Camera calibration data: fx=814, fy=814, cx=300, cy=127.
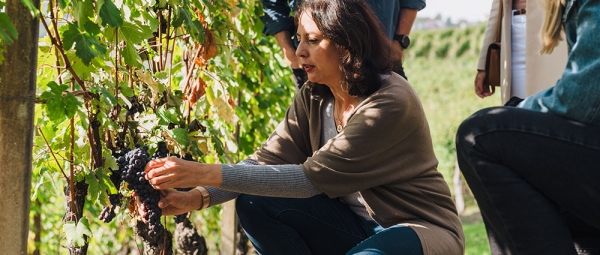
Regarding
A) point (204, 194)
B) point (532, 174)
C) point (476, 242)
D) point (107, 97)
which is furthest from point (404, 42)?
point (476, 242)

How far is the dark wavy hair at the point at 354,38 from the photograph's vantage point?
8.90 feet

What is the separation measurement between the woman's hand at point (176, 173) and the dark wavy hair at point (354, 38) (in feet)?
1.94

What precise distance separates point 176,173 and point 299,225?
0.67 metres

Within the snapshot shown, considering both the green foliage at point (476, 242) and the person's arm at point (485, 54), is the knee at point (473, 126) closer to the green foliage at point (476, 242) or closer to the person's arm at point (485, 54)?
the person's arm at point (485, 54)

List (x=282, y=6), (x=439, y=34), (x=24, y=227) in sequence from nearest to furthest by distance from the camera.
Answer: (x=24, y=227) < (x=282, y=6) < (x=439, y=34)

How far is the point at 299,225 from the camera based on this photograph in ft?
9.53

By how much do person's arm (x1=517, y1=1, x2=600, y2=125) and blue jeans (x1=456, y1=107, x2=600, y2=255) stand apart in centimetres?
3

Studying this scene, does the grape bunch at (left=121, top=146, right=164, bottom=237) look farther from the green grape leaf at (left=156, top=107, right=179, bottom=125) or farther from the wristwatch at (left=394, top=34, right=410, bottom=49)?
the wristwatch at (left=394, top=34, right=410, bottom=49)

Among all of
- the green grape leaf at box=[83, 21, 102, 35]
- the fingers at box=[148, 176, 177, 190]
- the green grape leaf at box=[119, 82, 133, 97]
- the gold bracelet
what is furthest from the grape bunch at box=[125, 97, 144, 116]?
the green grape leaf at box=[83, 21, 102, 35]

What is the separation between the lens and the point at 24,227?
201cm

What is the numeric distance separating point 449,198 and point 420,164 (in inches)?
6.4

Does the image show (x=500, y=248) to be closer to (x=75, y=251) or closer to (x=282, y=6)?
(x=75, y=251)

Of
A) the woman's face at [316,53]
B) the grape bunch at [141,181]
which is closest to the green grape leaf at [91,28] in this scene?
the grape bunch at [141,181]

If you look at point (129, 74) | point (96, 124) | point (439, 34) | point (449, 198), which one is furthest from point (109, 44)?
point (439, 34)
